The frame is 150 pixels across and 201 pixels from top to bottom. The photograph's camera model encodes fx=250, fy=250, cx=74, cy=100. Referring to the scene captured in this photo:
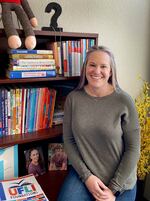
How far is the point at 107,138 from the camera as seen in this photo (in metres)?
1.25

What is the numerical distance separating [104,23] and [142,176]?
1.09 m

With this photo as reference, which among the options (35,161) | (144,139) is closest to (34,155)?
(35,161)

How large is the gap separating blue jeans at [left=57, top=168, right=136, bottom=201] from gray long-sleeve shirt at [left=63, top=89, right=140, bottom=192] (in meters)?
0.04

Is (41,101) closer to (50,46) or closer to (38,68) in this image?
(38,68)

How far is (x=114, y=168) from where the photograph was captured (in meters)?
1.29

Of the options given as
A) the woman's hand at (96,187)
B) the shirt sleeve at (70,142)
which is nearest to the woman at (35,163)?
the shirt sleeve at (70,142)

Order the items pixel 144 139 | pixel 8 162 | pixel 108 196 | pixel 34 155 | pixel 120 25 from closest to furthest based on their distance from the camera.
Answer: pixel 108 196
pixel 8 162
pixel 34 155
pixel 144 139
pixel 120 25

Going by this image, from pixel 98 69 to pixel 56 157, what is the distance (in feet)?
2.02

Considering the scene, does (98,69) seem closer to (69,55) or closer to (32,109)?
(69,55)

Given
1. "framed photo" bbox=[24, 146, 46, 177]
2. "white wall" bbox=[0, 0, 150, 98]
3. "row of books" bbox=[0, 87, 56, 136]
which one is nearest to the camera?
"row of books" bbox=[0, 87, 56, 136]

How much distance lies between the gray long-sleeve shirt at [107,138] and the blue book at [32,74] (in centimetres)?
19

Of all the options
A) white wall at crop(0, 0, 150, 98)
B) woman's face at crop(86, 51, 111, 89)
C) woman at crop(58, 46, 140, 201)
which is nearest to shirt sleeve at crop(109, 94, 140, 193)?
woman at crop(58, 46, 140, 201)

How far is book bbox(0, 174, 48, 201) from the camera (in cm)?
117

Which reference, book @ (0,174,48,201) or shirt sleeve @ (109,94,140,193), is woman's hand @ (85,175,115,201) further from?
book @ (0,174,48,201)
